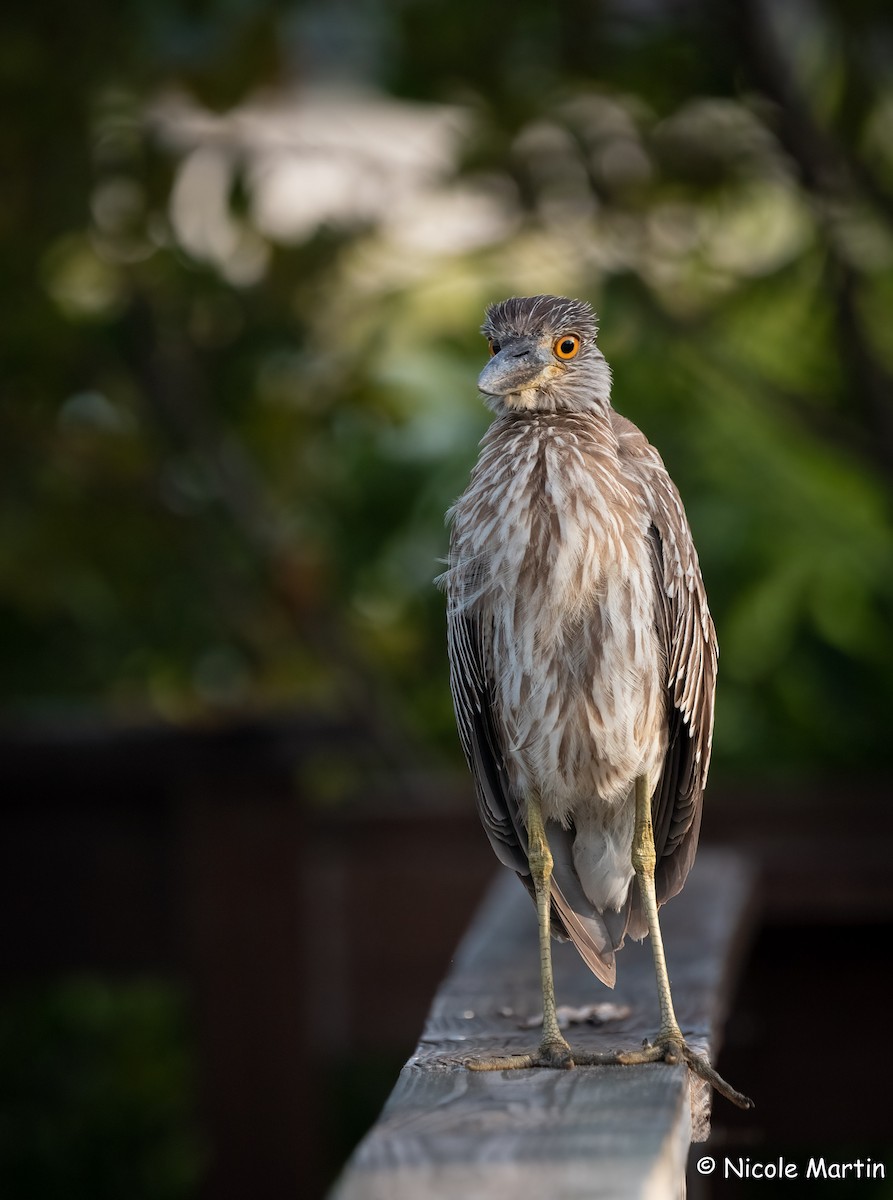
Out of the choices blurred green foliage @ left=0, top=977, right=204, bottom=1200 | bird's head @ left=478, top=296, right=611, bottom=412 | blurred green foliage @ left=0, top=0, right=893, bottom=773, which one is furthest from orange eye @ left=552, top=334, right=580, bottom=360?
blurred green foliage @ left=0, top=977, right=204, bottom=1200

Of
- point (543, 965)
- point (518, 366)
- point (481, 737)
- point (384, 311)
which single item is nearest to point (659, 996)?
point (543, 965)

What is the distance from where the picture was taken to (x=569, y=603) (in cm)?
255

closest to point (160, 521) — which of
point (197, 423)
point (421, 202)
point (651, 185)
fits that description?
point (197, 423)

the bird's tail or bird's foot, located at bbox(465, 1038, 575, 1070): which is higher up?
the bird's tail

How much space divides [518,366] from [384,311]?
2304 millimetres

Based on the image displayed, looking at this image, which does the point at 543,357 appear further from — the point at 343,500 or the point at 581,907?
the point at 343,500

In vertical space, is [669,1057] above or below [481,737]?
below

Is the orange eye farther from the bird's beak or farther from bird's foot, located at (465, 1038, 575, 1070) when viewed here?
bird's foot, located at (465, 1038, 575, 1070)

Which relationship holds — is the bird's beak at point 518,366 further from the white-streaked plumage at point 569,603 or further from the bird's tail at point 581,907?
the bird's tail at point 581,907

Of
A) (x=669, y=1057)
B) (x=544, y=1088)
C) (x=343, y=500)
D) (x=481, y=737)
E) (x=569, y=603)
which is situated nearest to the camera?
(x=544, y=1088)

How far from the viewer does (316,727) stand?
405 cm

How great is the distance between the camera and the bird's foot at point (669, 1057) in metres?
2.38

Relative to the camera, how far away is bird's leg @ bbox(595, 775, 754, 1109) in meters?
2.41

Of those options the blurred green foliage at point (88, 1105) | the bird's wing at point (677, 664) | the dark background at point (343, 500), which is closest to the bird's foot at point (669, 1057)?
the bird's wing at point (677, 664)
